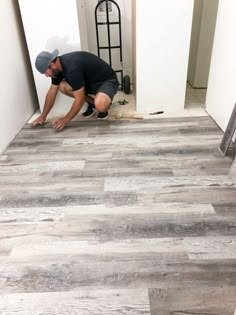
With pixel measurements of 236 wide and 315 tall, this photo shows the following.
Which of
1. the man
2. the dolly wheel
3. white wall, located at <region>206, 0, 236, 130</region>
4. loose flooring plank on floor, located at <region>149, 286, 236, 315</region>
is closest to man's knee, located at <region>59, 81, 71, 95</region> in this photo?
the man

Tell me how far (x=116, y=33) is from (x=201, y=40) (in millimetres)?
1122

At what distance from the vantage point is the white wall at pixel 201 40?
9.48ft

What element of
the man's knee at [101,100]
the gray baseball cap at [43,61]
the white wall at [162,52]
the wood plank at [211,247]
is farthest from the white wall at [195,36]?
the wood plank at [211,247]

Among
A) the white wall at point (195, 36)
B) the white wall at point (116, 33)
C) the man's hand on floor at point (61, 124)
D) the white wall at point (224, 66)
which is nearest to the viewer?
the white wall at point (224, 66)

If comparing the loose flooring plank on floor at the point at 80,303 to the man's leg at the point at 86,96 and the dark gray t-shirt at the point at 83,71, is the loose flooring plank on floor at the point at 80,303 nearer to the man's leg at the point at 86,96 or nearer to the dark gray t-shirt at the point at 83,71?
the dark gray t-shirt at the point at 83,71

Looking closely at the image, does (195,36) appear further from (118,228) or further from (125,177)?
(118,228)

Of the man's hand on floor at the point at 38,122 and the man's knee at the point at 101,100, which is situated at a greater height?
the man's knee at the point at 101,100

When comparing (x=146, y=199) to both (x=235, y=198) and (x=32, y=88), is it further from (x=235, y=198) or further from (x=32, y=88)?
(x=32, y=88)

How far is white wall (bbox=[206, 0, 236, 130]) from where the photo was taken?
Answer: 192cm

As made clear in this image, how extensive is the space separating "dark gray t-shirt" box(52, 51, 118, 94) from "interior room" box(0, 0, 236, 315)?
27cm

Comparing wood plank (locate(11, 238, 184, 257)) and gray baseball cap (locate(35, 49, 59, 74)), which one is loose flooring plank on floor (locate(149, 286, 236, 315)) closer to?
wood plank (locate(11, 238, 184, 257))

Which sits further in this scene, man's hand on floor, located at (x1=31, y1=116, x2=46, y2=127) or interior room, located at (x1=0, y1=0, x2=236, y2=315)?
man's hand on floor, located at (x1=31, y1=116, x2=46, y2=127)

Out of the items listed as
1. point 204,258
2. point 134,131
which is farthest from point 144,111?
point 204,258

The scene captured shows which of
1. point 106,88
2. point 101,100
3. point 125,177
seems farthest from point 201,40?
point 125,177
